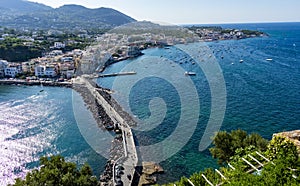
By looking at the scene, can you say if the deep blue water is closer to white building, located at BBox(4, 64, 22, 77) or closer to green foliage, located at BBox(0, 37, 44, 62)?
white building, located at BBox(4, 64, 22, 77)

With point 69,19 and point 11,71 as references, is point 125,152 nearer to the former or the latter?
point 11,71

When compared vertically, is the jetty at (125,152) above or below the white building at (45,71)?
below

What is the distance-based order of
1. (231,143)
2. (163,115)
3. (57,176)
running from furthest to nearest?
(163,115)
(231,143)
(57,176)

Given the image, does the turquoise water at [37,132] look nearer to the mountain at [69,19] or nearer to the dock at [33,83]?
the dock at [33,83]

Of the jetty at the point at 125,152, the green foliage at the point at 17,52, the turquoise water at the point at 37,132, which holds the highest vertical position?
the green foliage at the point at 17,52

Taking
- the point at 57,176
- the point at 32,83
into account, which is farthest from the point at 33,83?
the point at 57,176

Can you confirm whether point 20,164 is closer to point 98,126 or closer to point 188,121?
point 98,126

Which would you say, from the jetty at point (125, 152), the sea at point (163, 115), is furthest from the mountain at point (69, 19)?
the jetty at point (125, 152)
